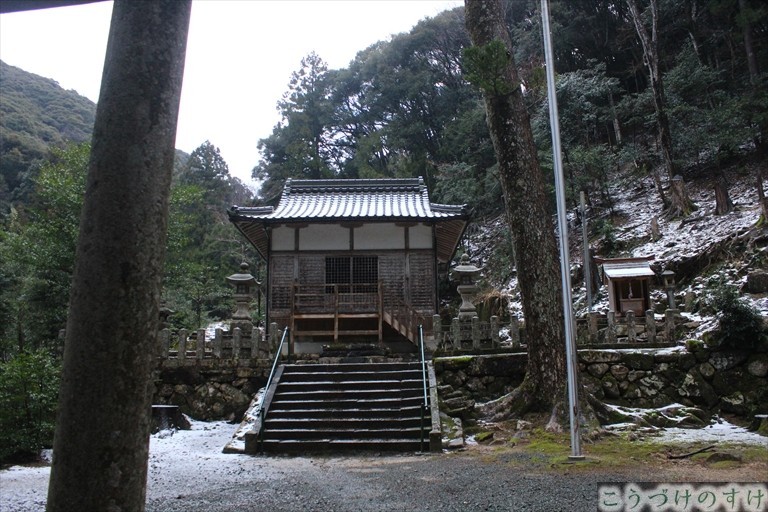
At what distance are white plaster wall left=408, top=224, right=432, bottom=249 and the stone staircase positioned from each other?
16.8ft

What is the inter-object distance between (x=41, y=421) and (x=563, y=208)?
8.10 metres

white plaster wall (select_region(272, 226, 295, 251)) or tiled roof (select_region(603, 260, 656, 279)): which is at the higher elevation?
white plaster wall (select_region(272, 226, 295, 251))

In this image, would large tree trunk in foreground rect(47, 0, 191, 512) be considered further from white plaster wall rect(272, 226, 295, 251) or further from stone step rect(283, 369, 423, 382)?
white plaster wall rect(272, 226, 295, 251)

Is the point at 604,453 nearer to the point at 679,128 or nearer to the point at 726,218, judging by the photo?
the point at 726,218

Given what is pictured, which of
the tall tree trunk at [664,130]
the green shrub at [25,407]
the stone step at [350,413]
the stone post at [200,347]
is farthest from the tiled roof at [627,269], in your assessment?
the green shrub at [25,407]

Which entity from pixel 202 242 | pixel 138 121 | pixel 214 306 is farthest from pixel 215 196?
pixel 138 121

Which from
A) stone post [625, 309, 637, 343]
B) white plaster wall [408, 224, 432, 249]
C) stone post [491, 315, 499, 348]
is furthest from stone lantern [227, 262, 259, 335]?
stone post [625, 309, 637, 343]

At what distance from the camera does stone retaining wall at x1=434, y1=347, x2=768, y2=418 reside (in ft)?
31.6

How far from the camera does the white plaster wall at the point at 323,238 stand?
622 inches

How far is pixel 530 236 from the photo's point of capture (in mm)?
8312

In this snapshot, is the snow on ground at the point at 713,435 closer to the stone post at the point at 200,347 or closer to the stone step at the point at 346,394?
the stone step at the point at 346,394

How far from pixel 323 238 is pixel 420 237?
288 centimetres

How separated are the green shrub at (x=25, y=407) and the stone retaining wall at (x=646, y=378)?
21.3 ft

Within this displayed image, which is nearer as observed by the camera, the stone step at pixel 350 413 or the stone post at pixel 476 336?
the stone step at pixel 350 413
